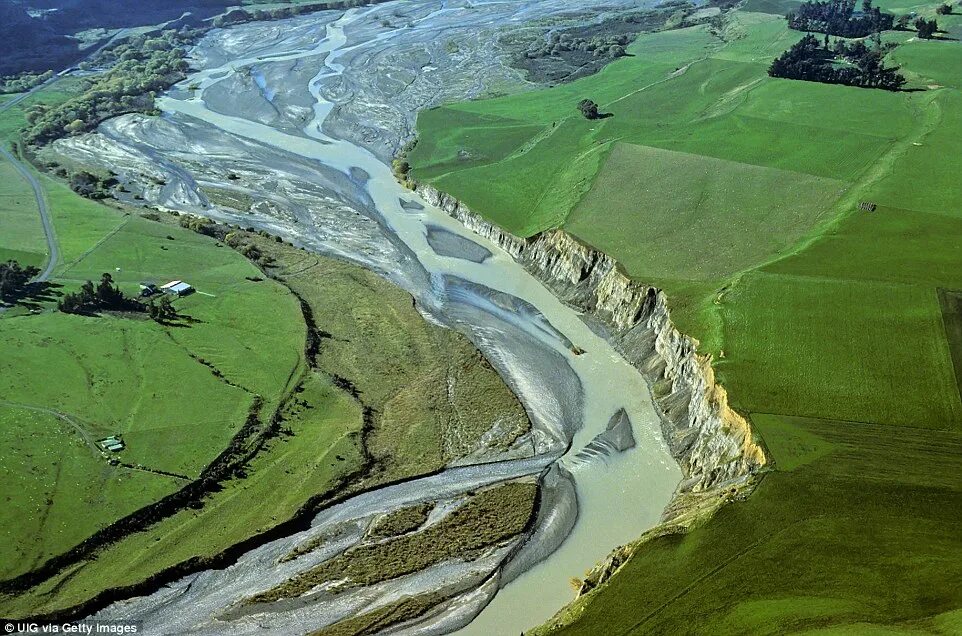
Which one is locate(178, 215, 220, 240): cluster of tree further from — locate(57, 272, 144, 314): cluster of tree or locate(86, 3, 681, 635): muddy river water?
locate(57, 272, 144, 314): cluster of tree

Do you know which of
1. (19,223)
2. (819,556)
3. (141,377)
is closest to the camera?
(819,556)

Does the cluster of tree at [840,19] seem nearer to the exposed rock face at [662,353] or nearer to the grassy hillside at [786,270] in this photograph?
the grassy hillside at [786,270]

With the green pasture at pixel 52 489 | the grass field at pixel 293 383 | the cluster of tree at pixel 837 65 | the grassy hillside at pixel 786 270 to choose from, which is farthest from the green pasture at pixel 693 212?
the green pasture at pixel 52 489

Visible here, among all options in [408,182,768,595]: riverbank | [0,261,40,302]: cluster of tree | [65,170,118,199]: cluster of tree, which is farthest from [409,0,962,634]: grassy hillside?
[0,261,40,302]: cluster of tree

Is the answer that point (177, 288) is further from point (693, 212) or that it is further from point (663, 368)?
point (693, 212)

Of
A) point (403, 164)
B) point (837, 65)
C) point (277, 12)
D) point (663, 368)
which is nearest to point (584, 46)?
point (837, 65)

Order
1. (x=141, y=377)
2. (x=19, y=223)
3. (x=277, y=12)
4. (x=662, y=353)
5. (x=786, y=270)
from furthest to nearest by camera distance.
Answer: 1. (x=277, y=12)
2. (x=19, y=223)
3. (x=786, y=270)
4. (x=662, y=353)
5. (x=141, y=377)

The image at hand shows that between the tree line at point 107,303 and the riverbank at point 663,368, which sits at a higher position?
the tree line at point 107,303

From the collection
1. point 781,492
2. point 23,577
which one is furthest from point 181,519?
point 781,492
